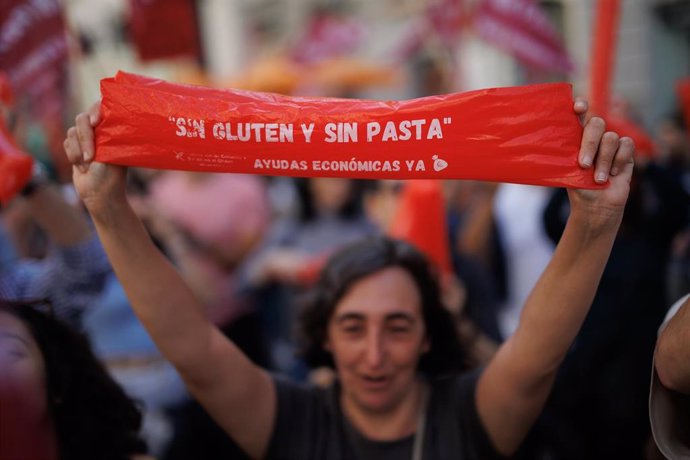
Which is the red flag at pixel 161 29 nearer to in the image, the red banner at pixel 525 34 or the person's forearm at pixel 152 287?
the red banner at pixel 525 34

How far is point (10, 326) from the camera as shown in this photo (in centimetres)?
164

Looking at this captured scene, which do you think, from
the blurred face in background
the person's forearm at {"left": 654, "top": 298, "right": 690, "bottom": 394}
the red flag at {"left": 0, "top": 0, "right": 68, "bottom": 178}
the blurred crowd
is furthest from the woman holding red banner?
the blurred face in background

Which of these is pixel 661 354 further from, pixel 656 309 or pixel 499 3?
pixel 499 3

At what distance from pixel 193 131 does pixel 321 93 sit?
9.54 m

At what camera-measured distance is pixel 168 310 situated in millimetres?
1817

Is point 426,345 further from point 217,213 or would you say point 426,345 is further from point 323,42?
point 323,42

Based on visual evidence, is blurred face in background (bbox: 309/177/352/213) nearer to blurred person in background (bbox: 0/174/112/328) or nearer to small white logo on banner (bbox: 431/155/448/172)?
blurred person in background (bbox: 0/174/112/328)

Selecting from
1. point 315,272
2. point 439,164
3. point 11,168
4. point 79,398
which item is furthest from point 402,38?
point 439,164

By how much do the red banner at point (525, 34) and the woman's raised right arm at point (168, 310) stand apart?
10.3 ft

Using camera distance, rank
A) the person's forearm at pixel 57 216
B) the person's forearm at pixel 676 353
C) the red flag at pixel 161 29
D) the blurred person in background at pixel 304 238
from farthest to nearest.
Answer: the red flag at pixel 161 29 < the blurred person in background at pixel 304 238 < the person's forearm at pixel 57 216 < the person's forearm at pixel 676 353

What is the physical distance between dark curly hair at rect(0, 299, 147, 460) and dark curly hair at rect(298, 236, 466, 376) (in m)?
0.56

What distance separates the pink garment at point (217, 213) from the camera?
178 inches

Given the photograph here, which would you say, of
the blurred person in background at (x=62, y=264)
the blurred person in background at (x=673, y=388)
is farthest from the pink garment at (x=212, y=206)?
the blurred person in background at (x=673, y=388)

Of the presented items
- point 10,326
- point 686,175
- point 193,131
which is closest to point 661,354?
point 193,131
